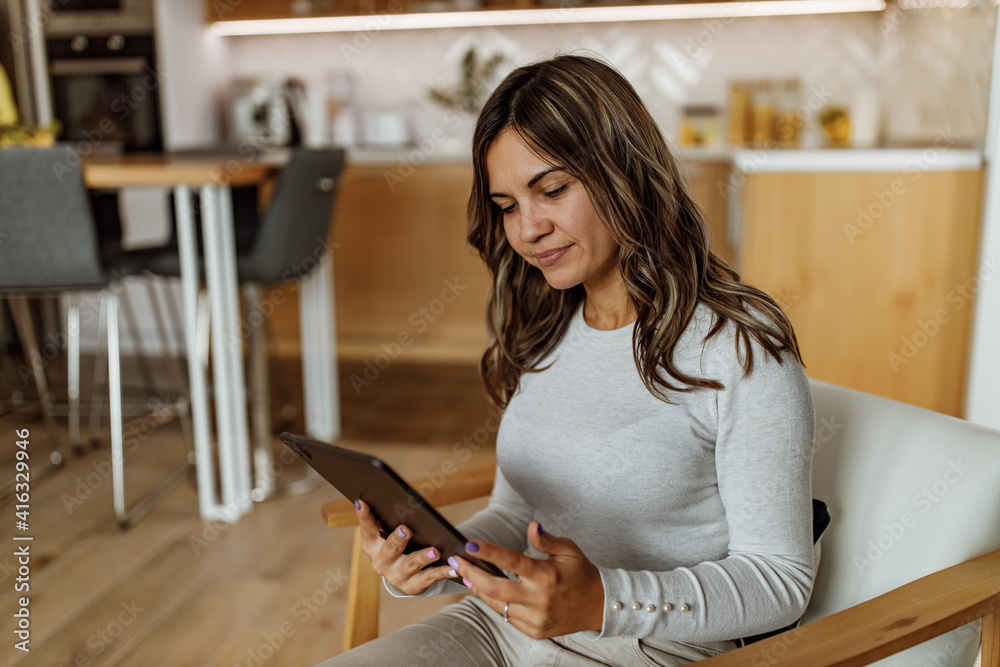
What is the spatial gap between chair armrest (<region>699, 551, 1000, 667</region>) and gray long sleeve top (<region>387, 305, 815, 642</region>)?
65mm

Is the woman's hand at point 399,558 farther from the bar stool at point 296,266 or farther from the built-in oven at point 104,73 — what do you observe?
the built-in oven at point 104,73

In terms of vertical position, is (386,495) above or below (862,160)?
below

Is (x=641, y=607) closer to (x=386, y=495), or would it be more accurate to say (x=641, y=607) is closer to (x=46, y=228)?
(x=386, y=495)

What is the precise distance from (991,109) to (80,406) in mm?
3275

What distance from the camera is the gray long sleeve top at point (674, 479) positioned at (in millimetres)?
845

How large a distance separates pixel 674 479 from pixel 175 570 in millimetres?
1607

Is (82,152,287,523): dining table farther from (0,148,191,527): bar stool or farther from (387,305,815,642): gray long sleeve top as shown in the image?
(387,305,815,642): gray long sleeve top

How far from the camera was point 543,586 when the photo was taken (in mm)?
752

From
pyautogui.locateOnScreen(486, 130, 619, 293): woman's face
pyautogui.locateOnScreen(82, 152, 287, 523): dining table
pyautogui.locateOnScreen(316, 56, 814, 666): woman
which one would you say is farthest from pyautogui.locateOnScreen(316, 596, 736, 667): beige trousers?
pyautogui.locateOnScreen(82, 152, 287, 523): dining table

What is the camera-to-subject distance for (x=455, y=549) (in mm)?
804

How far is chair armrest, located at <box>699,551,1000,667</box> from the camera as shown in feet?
2.51

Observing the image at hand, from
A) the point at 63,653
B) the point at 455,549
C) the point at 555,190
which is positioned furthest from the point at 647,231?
the point at 63,653

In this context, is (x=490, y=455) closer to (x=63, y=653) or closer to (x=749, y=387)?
(x=63, y=653)

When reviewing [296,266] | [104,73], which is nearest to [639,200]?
[296,266]
